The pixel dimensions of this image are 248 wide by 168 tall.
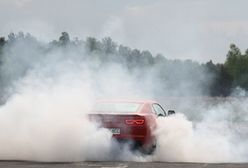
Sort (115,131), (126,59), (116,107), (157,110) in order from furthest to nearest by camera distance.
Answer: (126,59), (157,110), (116,107), (115,131)

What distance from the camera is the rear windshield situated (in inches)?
495

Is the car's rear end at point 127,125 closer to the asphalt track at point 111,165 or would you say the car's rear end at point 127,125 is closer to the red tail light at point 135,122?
the red tail light at point 135,122

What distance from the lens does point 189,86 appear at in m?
22.0

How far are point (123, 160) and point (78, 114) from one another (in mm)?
1382

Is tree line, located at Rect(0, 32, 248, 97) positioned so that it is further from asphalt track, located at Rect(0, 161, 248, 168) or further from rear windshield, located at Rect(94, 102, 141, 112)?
asphalt track, located at Rect(0, 161, 248, 168)

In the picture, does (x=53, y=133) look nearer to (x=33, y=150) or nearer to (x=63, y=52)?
(x=33, y=150)

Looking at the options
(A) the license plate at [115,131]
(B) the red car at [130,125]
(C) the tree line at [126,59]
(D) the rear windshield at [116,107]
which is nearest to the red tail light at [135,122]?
(B) the red car at [130,125]

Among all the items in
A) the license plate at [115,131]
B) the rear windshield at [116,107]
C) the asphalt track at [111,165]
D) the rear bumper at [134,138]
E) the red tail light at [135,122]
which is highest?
the rear windshield at [116,107]

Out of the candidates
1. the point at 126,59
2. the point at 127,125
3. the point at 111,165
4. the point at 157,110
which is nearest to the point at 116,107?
the point at 127,125

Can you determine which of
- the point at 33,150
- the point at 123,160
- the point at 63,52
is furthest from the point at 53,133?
the point at 63,52

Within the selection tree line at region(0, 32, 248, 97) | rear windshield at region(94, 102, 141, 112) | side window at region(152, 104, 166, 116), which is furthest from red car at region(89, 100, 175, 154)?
tree line at region(0, 32, 248, 97)

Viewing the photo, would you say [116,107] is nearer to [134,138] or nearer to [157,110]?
[134,138]

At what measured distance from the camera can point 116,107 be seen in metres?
12.7

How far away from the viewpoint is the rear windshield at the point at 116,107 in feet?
41.2
